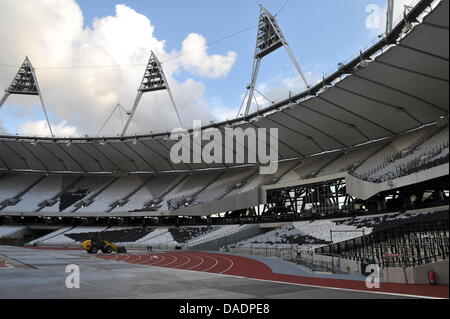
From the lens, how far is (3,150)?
203 feet

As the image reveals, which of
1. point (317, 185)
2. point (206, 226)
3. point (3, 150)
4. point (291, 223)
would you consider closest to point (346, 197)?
point (317, 185)

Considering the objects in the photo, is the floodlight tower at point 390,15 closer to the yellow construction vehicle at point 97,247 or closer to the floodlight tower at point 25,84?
the yellow construction vehicle at point 97,247

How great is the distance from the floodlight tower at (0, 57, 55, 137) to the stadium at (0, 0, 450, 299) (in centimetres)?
24

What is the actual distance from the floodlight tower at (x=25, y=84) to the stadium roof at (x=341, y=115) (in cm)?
826

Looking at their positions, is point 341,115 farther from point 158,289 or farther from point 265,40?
point 158,289

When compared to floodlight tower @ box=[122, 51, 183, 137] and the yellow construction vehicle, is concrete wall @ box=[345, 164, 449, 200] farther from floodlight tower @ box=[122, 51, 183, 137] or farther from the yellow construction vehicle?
floodlight tower @ box=[122, 51, 183, 137]

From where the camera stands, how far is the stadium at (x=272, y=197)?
13.6 meters

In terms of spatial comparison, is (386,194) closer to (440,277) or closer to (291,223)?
(291,223)

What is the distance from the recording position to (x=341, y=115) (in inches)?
1519

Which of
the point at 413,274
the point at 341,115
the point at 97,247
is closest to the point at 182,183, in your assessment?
the point at 97,247

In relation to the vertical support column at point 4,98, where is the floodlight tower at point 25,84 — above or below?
above

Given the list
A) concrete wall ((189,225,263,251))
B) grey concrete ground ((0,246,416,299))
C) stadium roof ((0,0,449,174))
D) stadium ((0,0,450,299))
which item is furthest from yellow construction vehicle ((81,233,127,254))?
stadium roof ((0,0,449,174))

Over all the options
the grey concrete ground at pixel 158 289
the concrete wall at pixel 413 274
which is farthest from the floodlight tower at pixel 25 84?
the concrete wall at pixel 413 274

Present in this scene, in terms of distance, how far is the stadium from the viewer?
1357 centimetres
